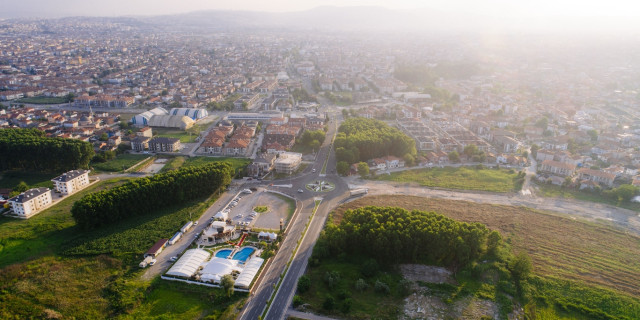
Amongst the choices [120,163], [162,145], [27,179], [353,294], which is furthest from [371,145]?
[27,179]

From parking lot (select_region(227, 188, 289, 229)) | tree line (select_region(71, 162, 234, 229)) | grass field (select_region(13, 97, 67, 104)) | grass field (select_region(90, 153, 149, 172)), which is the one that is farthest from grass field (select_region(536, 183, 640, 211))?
grass field (select_region(13, 97, 67, 104))

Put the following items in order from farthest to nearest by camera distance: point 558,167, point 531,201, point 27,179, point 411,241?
point 558,167, point 27,179, point 531,201, point 411,241

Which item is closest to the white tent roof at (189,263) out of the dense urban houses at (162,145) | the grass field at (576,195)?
the dense urban houses at (162,145)

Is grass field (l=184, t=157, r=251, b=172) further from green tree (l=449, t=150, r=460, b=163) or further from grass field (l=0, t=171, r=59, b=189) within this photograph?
green tree (l=449, t=150, r=460, b=163)

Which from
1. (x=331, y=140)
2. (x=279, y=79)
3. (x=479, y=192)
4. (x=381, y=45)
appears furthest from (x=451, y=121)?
(x=381, y=45)

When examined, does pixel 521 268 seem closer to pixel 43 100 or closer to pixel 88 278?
pixel 88 278

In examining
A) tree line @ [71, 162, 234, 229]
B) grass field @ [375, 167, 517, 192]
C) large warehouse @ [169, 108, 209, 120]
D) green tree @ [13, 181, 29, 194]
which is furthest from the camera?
large warehouse @ [169, 108, 209, 120]
